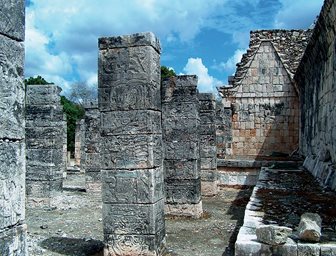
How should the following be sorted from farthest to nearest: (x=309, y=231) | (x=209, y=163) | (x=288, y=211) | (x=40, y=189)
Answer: (x=209, y=163)
(x=40, y=189)
(x=288, y=211)
(x=309, y=231)

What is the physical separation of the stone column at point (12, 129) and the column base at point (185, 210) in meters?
6.95

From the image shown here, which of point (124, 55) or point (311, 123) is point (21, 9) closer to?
point (124, 55)

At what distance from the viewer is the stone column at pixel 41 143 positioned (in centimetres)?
1180

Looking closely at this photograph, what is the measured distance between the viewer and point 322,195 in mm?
6941

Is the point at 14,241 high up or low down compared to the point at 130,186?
down

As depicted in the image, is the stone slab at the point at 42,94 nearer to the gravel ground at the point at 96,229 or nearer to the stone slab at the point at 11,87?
the gravel ground at the point at 96,229

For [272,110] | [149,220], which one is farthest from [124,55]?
[272,110]

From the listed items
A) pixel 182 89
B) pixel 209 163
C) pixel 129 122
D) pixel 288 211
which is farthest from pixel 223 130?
pixel 288 211

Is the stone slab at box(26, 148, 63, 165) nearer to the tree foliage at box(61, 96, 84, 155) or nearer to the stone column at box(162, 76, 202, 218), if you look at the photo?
the stone column at box(162, 76, 202, 218)

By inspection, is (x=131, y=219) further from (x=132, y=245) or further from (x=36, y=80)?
(x=36, y=80)

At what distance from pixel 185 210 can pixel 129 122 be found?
4045 mm

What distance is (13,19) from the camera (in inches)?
131

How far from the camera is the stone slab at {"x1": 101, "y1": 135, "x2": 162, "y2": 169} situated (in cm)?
675

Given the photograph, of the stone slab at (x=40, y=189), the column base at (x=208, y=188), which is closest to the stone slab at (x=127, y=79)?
the stone slab at (x=40, y=189)
